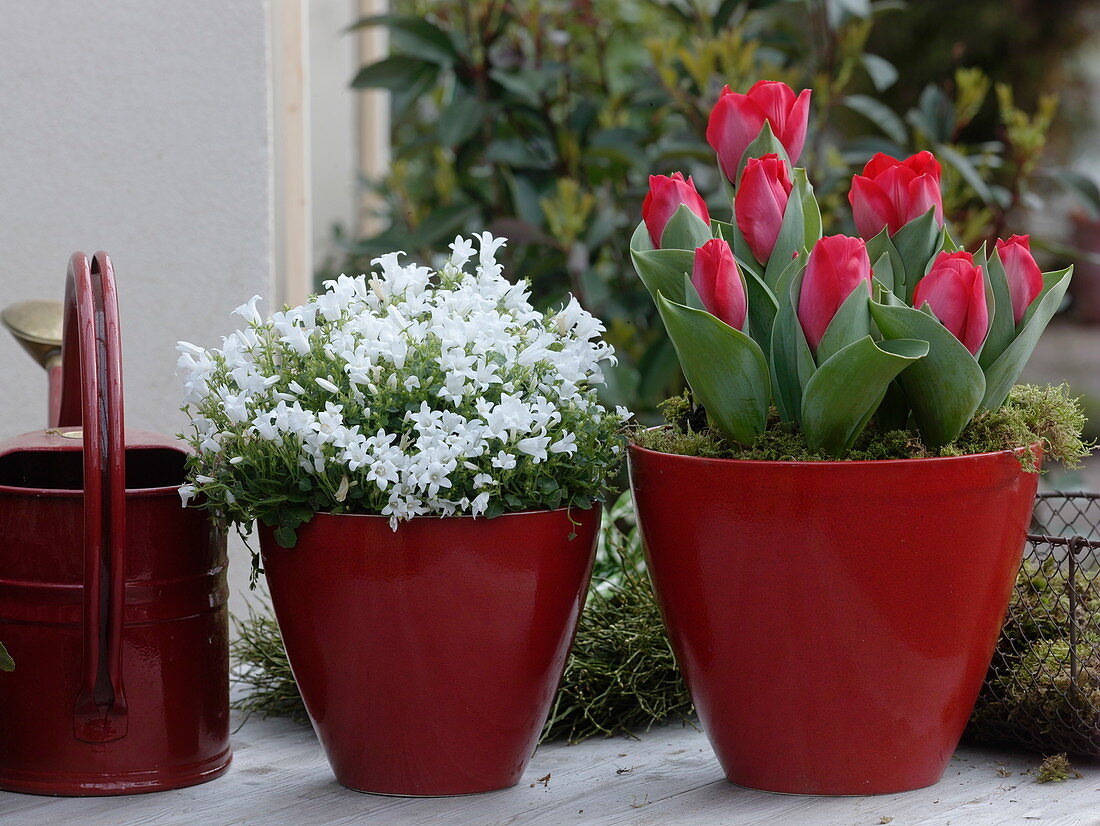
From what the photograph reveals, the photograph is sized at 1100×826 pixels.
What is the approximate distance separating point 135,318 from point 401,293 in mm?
661

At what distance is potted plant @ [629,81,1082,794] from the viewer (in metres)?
0.66

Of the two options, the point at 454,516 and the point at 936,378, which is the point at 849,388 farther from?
the point at 454,516

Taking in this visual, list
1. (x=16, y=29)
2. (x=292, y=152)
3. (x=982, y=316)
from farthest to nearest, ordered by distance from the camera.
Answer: (x=292, y=152), (x=16, y=29), (x=982, y=316)

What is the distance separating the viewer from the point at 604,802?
0.74 m

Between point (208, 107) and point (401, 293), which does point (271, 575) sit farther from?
point (208, 107)

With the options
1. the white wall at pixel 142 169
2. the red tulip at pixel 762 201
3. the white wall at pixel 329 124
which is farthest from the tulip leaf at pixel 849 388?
the white wall at pixel 329 124

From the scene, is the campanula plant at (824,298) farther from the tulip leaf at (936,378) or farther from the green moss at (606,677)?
the green moss at (606,677)

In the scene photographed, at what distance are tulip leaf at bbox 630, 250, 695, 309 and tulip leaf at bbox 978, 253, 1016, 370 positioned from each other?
0.59 ft

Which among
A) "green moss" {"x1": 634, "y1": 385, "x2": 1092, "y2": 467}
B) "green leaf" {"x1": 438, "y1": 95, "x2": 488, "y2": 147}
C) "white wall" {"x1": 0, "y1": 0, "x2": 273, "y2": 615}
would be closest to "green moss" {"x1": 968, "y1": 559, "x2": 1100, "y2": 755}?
"green moss" {"x1": 634, "y1": 385, "x2": 1092, "y2": 467}

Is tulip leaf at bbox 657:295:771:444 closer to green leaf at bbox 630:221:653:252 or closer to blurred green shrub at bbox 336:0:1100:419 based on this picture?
green leaf at bbox 630:221:653:252

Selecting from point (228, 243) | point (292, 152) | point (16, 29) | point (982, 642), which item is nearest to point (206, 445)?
point (982, 642)

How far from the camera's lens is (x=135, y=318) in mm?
1310

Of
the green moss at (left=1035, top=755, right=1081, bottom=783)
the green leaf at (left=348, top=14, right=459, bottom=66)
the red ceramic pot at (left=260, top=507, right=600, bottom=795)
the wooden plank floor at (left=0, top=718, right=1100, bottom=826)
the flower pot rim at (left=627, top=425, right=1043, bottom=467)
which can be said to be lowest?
the wooden plank floor at (left=0, top=718, right=1100, bottom=826)

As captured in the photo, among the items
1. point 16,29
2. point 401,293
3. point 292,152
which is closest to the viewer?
point 401,293
